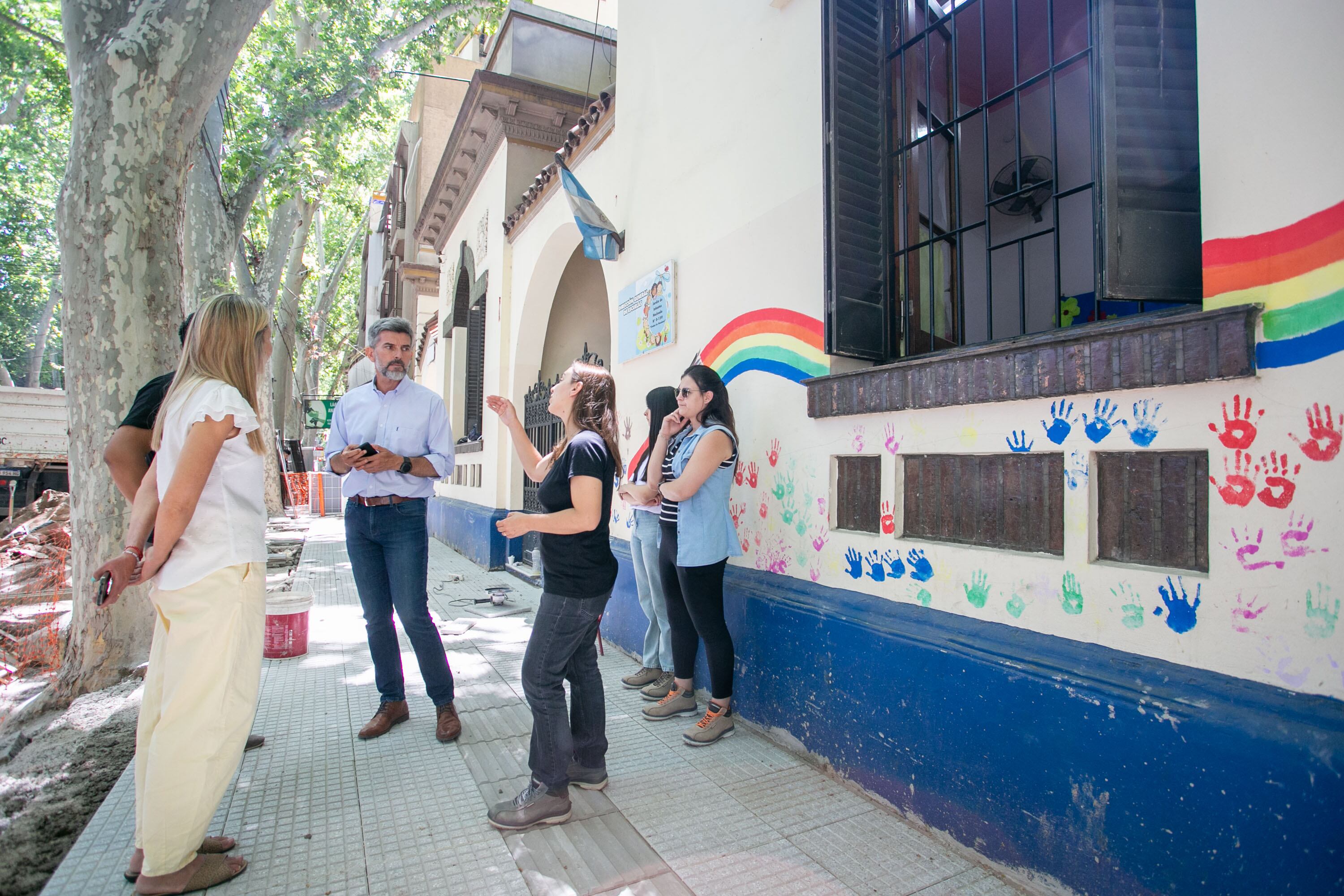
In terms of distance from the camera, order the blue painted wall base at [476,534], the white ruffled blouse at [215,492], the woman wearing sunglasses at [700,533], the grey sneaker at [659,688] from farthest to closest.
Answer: the blue painted wall base at [476,534] → the grey sneaker at [659,688] → the woman wearing sunglasses at [700,533] → the white ruffled blouse at [215,492]

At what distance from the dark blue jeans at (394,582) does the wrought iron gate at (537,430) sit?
3.44m

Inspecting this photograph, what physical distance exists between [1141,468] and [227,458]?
2.83m

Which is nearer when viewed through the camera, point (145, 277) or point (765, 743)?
point (765, 743)

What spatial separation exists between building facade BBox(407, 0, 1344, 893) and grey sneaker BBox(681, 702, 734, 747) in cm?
18

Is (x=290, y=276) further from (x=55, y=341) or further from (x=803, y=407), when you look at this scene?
Answer: (x=55, y=341)

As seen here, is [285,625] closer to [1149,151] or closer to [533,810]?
[533,810]

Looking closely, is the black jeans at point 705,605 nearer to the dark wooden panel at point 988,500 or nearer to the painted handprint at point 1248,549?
the dark wooden panel at point 988,500

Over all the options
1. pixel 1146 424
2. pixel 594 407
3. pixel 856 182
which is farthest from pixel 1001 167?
pixel 594 407

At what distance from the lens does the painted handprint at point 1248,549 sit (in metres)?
1.83

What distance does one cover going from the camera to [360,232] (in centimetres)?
2891

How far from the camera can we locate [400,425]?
142 inches

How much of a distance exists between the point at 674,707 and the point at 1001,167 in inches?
203

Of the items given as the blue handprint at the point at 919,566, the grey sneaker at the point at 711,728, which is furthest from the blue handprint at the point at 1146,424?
the grey sneaker at the point at 711,728

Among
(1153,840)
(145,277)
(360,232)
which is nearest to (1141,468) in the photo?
(1153,840)
